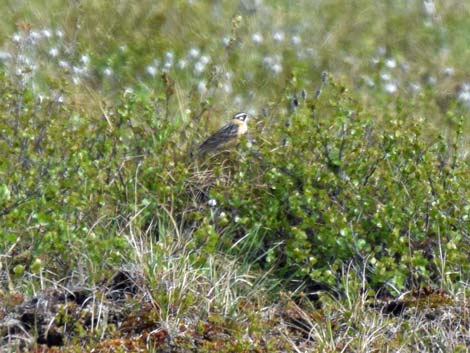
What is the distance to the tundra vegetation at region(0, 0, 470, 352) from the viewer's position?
6258mm

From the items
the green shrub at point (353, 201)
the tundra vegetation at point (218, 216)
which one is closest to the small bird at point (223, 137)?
the tundra vegetation at point (218, 216)

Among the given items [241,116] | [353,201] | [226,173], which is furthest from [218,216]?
[241,116]

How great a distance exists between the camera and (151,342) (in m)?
6.08

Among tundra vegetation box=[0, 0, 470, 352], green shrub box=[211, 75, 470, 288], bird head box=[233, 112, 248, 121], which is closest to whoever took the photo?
tundra vegetation box=[0, 0, 470, 352]

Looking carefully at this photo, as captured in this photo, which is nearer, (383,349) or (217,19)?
(383,349)

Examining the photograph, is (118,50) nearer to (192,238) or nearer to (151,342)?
(192,238)

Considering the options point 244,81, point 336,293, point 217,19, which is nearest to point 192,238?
point 336,293

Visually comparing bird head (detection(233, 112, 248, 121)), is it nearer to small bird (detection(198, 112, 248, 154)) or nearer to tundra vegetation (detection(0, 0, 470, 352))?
tundra vegetation (detection(0, 0, 470, 352))

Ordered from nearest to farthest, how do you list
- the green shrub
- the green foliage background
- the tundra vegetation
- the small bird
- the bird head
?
the tundra vegetation
the green foliage background
the green shrub
the small bird
the bird head

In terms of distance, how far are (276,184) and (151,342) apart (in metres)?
1.76

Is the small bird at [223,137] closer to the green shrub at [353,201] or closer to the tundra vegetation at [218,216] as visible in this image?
the tundra vegetation at [218,216]

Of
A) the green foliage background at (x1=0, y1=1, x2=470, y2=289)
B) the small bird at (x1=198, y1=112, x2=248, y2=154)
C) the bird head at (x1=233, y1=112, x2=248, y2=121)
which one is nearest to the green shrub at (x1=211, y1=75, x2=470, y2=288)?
the green foliage background at (x1=0, y1=1, x2=470, y2=289)

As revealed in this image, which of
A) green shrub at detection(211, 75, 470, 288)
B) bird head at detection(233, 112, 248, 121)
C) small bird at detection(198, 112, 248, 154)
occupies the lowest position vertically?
green shrub at detection(211, 75, 470, 288)

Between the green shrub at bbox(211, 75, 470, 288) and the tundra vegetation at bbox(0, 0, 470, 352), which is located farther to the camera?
the green shrub at bbox(211, 75, 470, 288)
